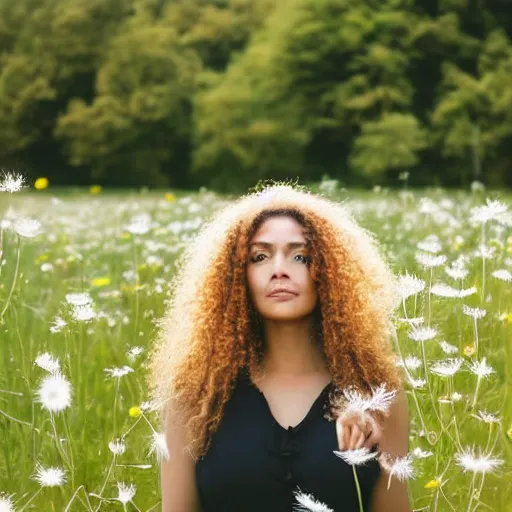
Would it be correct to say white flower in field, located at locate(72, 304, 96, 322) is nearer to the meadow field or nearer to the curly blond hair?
the meadow field

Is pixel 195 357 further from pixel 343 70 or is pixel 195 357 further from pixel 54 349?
pixel 343 70

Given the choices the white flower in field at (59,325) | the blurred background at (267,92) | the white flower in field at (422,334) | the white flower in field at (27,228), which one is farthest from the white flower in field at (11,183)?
the blurred background at (267,92)

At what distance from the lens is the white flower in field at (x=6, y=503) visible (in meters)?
1.54

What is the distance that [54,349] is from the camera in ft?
6.79

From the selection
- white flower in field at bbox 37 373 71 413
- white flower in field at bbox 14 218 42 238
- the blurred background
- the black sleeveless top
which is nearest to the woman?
the black sleeveless top

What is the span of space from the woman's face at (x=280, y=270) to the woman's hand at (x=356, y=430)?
19 cm

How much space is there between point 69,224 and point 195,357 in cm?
418

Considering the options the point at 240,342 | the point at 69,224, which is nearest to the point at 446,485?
the point at 240,342

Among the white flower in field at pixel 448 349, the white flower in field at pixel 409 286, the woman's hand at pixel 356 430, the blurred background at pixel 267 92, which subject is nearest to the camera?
the woman's hand at pixel 356 430

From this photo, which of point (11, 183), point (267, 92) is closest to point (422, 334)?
point (11, 183)

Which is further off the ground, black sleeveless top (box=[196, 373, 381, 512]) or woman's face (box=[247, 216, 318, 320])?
woman's face (box=[247, 216, 318, 320])

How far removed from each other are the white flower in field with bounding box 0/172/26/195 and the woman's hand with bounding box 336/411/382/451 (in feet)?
2.38

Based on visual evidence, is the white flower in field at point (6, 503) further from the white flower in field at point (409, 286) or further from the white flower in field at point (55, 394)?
the white flower in field at point (409, 286)

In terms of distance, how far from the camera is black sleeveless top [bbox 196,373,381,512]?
1.42 metres
